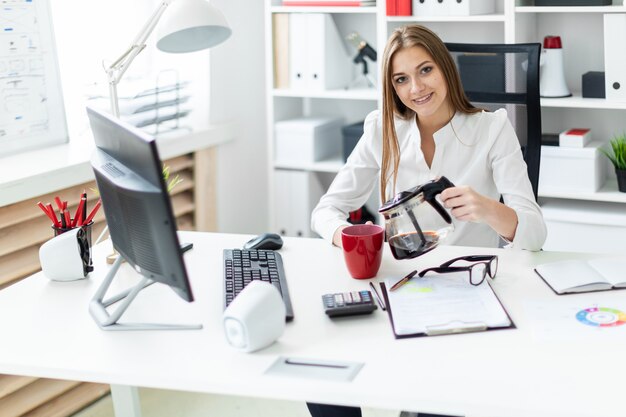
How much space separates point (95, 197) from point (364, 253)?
138cm

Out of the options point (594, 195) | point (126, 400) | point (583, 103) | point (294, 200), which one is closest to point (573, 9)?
point (583, 103)

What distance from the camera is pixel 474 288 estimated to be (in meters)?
1.63

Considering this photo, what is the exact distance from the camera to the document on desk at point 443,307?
1.45 metres

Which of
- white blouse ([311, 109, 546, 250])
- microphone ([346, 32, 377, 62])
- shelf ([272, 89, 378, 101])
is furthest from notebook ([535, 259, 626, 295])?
microphone ([346, 32, 377, 62])

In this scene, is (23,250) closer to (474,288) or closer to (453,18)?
(474,288)

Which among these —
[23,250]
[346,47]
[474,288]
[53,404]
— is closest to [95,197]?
[23,250]

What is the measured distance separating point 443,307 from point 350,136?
1.89 metres

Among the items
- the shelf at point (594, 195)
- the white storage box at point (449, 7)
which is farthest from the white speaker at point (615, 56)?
the white storage box at point (449, 7)

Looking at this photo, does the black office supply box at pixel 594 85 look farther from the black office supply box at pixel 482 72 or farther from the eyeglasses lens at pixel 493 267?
the eyeglasses lens at pixel 493 267

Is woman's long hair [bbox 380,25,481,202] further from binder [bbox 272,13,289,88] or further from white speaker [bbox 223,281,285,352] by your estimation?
binder [bbox 272,13,289,88]

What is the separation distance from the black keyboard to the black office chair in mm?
776

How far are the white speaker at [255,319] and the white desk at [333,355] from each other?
0.02 metres

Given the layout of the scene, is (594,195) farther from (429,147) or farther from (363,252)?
(363,252)

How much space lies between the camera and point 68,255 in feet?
5.80
